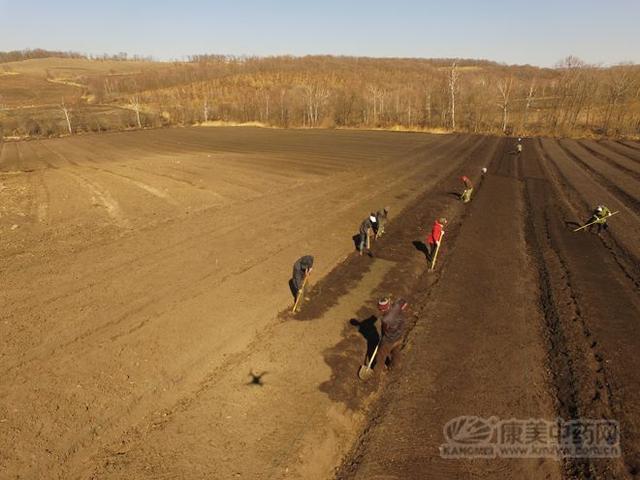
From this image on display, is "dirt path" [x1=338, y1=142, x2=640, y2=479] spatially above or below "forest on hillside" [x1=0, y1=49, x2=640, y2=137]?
below

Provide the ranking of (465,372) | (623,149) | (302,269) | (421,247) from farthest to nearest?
(623,149) < (421,247) < (302,269) < (465,372)

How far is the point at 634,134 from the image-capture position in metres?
54.3

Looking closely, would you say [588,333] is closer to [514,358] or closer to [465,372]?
[514,358]

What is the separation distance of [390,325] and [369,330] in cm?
251

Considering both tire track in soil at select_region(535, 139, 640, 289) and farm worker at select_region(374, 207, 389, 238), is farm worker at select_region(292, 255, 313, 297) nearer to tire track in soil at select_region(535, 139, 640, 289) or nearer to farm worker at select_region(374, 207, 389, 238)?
farm worker at select_region(374, 207, 389, 238)

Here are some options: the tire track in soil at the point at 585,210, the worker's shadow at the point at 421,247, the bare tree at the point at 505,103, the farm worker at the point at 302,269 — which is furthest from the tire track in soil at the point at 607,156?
the farm worker at the point at 302,269

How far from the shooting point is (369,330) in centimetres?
1104

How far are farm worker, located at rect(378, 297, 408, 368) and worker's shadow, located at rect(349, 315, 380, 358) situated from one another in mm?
1169

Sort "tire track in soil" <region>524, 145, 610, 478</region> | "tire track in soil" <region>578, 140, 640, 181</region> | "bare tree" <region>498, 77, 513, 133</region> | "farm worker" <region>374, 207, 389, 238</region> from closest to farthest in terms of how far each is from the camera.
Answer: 1. "tire track in soil" <region>524, 145, 610, 478</region>
2. "farm worker" <region>374, 207, 389, 238</region>
3. "tire track in soil" <region>578, 140, 640, 181</region>
4. "bare tree" <region>498, 77, 513, 133</region>

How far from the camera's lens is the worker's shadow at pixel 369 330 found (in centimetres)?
1043

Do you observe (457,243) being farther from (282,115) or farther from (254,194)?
(282,115)

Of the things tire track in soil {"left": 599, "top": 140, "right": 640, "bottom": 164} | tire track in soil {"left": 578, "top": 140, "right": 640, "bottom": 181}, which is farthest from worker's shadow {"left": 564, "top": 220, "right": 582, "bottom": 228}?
tire track in soil {"left": 599, "top": 140, "right": 640, "bottom": 164}

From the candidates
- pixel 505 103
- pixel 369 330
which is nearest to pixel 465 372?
pixel 369 330

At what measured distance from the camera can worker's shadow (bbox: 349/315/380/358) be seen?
10.4 metres
